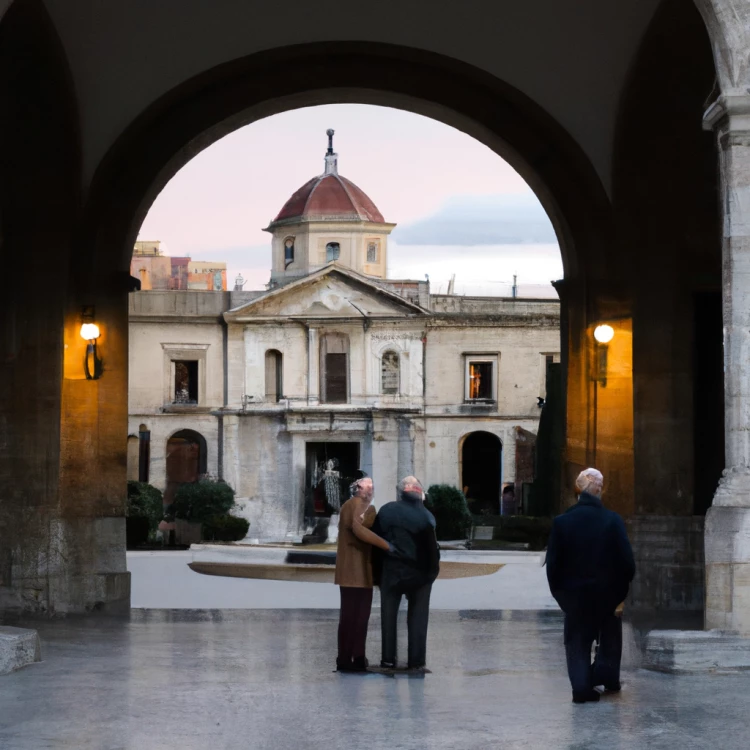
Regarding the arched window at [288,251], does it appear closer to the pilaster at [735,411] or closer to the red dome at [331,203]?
the red dome at [331,203]

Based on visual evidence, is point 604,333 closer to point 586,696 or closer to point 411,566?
point 411,566

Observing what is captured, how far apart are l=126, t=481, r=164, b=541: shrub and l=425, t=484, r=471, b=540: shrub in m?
8.27

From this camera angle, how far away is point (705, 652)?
7.99 metres

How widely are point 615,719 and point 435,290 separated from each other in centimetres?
4966

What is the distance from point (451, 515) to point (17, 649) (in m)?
37.7

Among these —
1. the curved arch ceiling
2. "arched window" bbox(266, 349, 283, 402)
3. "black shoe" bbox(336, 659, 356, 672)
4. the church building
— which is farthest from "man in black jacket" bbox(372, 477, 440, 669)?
"arched window" bbox(266, 349, 283, 402)

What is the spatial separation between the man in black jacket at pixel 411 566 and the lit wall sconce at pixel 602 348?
4842mm

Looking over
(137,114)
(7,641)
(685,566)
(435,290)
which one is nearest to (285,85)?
(137,114)

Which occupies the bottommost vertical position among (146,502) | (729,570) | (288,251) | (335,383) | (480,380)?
(146,502)

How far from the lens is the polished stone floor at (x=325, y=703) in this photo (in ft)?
20.8

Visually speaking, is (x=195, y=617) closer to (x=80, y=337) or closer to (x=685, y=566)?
(x=80, y=337)

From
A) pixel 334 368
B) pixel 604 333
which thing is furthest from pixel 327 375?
pixel 604 333

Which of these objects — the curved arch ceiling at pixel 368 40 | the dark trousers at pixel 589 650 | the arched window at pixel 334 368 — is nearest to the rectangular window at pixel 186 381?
the arched window at pixel 334 368

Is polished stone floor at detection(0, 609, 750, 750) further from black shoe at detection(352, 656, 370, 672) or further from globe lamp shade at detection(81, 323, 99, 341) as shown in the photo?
globe lamp shade at detection(81, 323, 99, 341)
